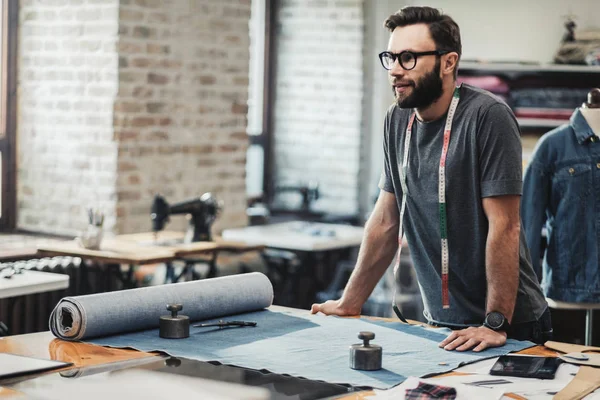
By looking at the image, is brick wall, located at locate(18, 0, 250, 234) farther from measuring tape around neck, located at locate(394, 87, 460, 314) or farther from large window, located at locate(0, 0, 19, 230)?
measuring tape around neck, located at locate(394, 87, 460, 314)

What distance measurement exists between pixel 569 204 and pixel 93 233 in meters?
2.21

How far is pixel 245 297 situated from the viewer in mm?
2887

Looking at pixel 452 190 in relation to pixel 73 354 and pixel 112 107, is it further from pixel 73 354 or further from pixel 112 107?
pixel 112 107

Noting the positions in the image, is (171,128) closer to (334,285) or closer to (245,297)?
(334,285)

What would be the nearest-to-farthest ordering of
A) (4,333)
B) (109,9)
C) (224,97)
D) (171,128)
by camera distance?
A: (4,333)
(109,9)
(171,128)
(224,97)

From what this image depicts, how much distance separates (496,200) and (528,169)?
1.57 metres

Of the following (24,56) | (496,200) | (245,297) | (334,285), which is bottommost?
(334,285)

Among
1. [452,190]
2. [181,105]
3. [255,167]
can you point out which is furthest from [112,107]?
[452,190]

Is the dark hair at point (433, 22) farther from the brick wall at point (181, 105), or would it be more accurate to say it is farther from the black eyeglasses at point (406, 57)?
the brick wall at point (181, 105)

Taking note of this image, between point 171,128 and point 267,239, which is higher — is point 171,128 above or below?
above

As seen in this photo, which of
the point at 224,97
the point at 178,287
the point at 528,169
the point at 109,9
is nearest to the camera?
the point at 178,287

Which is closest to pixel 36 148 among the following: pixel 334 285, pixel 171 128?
pixel 171 128

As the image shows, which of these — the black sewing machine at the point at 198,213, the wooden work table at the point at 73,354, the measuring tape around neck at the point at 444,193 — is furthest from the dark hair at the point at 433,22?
the black sewing machine at the point at 198,213

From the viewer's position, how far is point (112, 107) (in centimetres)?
589
